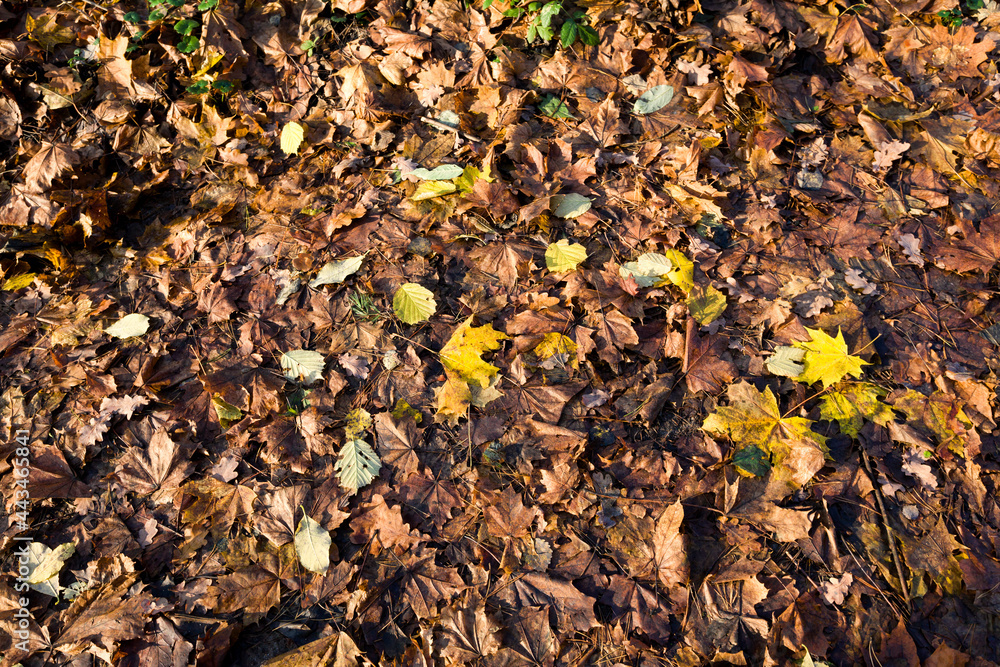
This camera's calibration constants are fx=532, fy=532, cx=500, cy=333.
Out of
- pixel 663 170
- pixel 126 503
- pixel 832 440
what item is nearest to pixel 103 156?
pixel 126 503

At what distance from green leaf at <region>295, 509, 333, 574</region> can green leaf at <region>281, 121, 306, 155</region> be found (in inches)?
84.3

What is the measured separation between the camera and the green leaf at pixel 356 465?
216 cm

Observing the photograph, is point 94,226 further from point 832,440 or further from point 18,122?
point 832,440

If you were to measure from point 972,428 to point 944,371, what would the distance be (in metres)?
0.27

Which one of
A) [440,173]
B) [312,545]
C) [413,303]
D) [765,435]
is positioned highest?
[440,173]

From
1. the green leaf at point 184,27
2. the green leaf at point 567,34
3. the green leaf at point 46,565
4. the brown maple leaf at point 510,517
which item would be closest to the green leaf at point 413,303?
the brown maple leaf at point 510,517

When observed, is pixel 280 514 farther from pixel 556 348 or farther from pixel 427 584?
pixel 556 348

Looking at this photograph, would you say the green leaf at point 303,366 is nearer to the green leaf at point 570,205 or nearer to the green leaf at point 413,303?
the green leaf at point 413,303

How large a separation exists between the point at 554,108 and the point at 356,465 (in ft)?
7.43

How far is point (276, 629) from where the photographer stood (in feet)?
6.30

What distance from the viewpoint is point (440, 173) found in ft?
9.44

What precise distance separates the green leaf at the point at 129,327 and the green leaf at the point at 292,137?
1.23 meters

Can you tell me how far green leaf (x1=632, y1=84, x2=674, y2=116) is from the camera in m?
3.09

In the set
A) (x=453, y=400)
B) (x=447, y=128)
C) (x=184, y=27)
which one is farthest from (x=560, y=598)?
(x=184, y=27)
